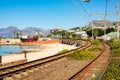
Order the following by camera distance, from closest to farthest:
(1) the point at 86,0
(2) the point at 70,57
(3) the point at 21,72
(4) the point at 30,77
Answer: (4) the point at 30,77, (3) the point at 21,72, (1) the point at 86,0, (2) the point at 70,57

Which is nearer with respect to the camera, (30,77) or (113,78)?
(113,78)

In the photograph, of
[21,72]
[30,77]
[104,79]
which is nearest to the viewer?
[104,79]

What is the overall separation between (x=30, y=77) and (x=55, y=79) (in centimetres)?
190

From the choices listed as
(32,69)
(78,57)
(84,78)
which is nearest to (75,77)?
(84,78)

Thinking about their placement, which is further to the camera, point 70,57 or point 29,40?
point 29,40

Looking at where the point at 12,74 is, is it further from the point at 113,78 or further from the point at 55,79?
the point at 113,78

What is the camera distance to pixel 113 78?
47.2 ft

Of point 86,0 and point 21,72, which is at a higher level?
point 86,0

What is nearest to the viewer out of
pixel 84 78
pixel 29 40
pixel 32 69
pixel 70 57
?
pixel 84 78

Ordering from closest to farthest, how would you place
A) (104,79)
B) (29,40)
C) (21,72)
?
1. (104,79)
2. (21,72)
3. (29,40)

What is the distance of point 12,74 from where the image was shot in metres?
16.6

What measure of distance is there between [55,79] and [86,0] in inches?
586

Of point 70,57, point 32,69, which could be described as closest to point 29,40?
point 70,57

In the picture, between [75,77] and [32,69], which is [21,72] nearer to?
[32,69]
